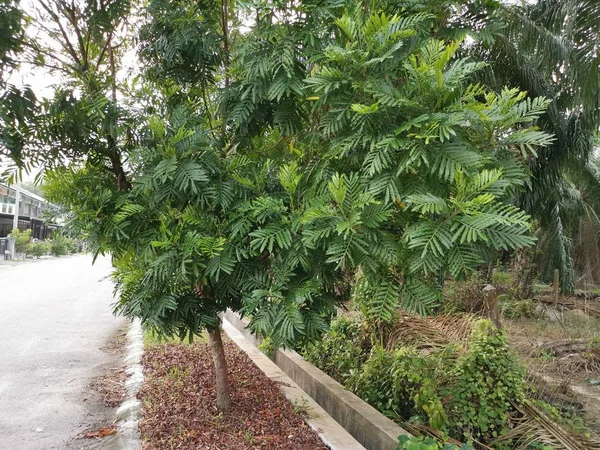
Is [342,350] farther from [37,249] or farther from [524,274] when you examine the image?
[37,249]

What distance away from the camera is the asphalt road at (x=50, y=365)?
4355 mm

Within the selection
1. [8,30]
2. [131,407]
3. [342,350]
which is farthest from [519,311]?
[8,30]

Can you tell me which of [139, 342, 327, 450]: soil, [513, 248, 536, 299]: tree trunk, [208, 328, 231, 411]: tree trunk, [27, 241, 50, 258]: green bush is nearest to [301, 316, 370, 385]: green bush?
[139, 342, 327, 450]: soil

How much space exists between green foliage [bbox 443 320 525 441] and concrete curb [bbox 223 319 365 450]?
88 cm

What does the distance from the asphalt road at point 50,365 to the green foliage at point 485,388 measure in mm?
2983

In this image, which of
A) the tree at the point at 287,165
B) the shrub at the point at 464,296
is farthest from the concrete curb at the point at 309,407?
the shrub at the point at 464,296

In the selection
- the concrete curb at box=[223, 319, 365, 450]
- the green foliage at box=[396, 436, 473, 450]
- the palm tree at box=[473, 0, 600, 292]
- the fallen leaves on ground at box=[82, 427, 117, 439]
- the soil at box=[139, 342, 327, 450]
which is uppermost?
the palm tree at box=[473, 0, 600, 292]

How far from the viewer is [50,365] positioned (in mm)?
6574

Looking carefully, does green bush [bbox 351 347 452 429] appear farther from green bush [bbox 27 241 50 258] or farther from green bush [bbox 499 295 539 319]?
green bush [bbox 27 241 50 258]

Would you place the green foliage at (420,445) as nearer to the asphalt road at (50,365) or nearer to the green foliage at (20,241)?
the asphalt road at (50,365)

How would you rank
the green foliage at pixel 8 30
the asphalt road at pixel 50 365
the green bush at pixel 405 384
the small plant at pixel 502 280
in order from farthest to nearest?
the small plant at pixel 502 280, the asphalt road at pixel 50 365, the green bush at pixel 405 384, the green foliage at pixel 8 30

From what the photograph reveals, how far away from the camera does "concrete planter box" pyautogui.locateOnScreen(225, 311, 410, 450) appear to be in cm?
376

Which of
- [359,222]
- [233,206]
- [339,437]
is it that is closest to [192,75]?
[233,206]

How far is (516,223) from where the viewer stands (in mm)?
1708
